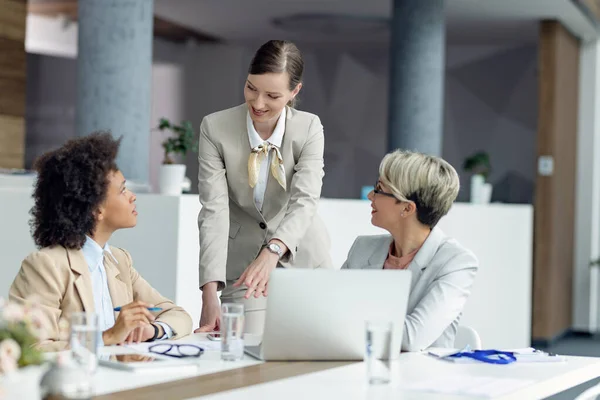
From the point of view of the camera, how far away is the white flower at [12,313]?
54.4 inches

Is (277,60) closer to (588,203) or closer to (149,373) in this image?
(149,373)

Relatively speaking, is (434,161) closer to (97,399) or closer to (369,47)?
(97,399)

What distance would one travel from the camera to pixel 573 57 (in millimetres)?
9766

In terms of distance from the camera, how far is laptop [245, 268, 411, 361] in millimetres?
2219

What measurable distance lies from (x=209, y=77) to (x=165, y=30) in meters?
1.17

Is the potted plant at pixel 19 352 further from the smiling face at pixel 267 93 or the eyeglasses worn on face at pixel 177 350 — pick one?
the smiling face at pixel 267 93

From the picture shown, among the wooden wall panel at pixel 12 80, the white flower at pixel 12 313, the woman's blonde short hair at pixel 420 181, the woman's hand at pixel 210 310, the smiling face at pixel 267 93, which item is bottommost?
the woman's hand at pixel 210 310

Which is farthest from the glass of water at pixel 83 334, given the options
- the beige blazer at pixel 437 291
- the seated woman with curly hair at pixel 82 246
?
the beige blazer at pixel 437 291

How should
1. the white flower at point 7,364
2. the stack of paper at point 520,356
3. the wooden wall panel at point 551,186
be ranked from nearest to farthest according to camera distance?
the white flower at point 7,364
the stack of paper at point 520,356
the wooden wall panel at point 551,186

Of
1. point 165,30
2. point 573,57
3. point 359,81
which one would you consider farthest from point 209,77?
point 573,57

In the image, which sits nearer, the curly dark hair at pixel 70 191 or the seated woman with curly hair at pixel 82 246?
the seated woman with curly hair at pixel 82 246

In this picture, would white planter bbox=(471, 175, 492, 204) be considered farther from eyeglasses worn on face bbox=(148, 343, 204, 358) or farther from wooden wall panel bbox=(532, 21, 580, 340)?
eyeglasses worn on face bbox=(148, 343, 204, 358)

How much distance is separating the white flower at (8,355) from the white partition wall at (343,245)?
3.42m

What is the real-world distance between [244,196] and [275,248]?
262 mm
